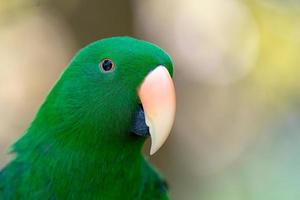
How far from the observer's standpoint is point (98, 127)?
196cm

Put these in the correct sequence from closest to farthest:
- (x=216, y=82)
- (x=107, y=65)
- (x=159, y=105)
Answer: (x=159, y=105) < (x=107, y=65) < (x=216, y=82)

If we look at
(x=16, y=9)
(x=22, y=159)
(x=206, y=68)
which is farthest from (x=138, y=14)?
(x=22, y=159)

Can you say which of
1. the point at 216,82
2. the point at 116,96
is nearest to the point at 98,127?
the point at 116,96

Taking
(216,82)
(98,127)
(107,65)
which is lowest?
(216,82)

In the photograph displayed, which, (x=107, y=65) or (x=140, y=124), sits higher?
(x=107, y=65)

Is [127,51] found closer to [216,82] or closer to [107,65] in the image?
[107,65]

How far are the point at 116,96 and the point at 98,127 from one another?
12cm

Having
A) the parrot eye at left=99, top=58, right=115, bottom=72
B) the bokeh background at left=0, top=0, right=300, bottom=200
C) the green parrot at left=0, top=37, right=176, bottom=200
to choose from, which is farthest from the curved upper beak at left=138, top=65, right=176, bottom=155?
the bokeh background at left=0, top=0, right=300, bottom=200

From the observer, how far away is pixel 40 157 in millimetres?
2064

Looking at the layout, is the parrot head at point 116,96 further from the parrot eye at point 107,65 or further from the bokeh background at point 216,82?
the bokeh background at point 216,82

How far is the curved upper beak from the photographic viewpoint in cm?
183

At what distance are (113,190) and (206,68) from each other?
345cm

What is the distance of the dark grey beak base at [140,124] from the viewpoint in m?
1.90

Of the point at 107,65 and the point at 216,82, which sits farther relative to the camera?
the point at 216,82
